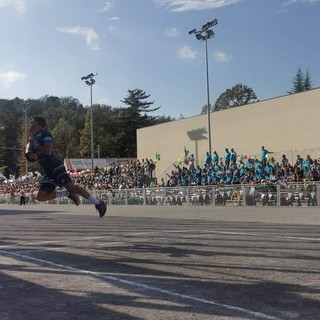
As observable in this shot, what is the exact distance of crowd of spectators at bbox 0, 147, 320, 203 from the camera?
2478 centimetres

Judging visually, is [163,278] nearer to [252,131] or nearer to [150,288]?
[150,288]

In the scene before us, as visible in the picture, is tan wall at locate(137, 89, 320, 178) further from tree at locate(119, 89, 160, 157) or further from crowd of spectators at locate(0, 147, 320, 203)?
tree at locate(119, 89, 160, 157)

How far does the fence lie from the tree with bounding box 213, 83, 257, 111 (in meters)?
73.9

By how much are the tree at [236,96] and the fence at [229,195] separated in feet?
242

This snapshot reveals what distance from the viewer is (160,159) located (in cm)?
4884

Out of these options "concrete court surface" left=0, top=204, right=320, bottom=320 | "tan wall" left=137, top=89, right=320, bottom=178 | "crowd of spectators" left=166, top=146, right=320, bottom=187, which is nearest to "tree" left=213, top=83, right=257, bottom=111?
"tan wall" left=137, top=89, right=320, bottom=178

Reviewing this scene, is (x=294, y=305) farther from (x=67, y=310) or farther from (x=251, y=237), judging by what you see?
(x=251, y=237)

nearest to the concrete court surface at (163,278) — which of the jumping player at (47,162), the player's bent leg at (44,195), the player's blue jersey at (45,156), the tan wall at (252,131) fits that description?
the player's bent leg at (44,195)

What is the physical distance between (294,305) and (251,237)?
5.53 m

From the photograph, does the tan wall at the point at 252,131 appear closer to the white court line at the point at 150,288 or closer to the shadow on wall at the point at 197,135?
the shadow on wall at the point at 197,135

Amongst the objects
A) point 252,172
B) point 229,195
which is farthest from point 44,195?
point 252,172

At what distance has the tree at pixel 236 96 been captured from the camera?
10369cm

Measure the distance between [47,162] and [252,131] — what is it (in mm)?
30546

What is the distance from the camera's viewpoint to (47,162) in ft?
28.2
